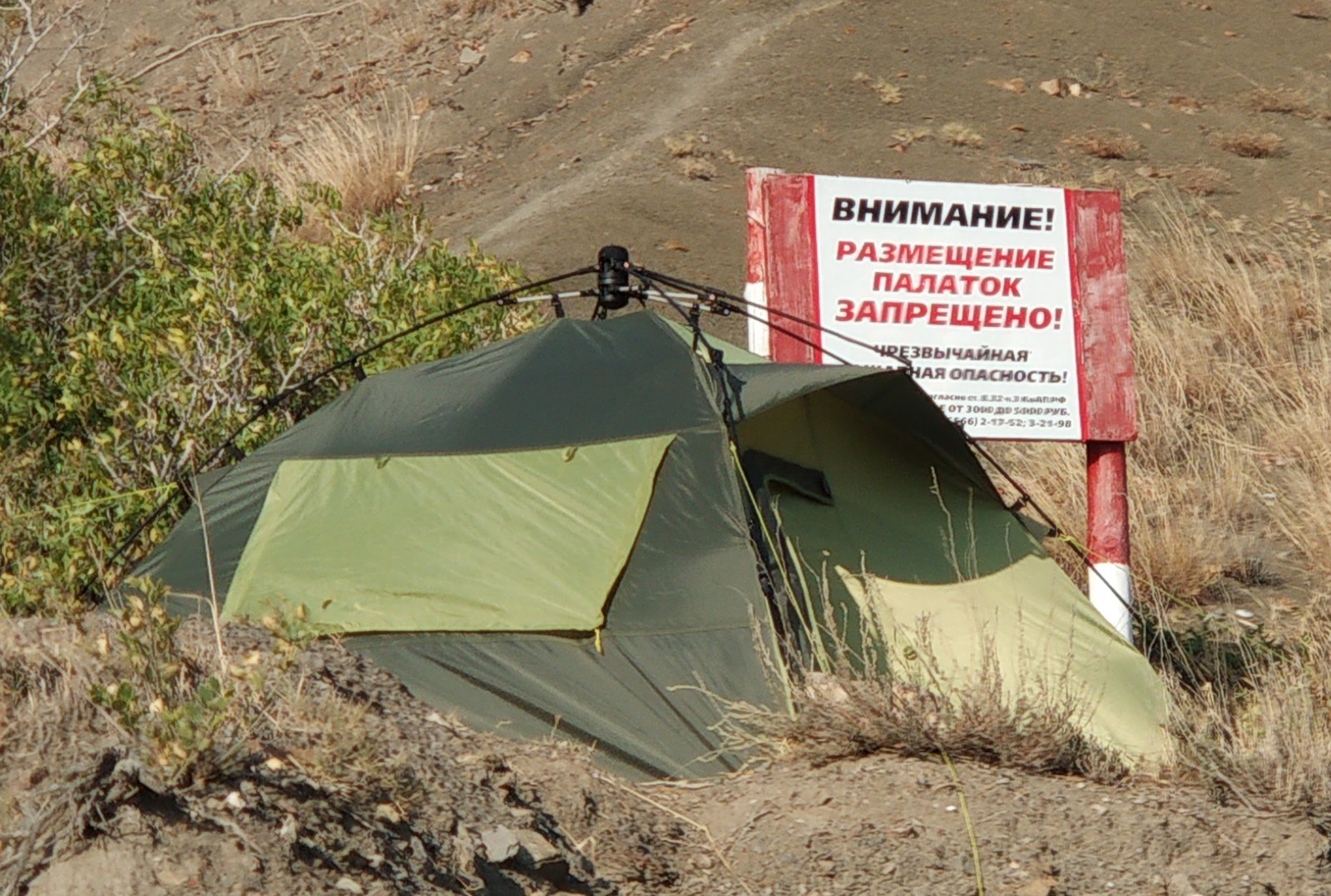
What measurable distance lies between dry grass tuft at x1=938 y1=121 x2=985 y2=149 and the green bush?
23.2ft

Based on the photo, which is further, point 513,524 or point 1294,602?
point 1294,602

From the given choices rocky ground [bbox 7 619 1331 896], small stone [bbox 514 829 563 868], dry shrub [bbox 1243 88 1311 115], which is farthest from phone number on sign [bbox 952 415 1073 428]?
dry shrub [bbox 1243 88 1311 115]

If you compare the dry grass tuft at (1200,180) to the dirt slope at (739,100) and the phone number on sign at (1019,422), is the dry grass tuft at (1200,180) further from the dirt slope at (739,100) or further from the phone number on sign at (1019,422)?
the phone number on sign at (1019,422)

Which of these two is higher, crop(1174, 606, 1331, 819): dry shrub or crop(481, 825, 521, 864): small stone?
crop(481, 825, 521, 864): small stone

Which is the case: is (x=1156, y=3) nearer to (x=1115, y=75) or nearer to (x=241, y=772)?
(x=1115, y=75)

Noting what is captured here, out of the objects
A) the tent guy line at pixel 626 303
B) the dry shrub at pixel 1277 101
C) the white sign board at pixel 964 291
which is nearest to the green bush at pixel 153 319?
the tent guy line at pixel 626 303

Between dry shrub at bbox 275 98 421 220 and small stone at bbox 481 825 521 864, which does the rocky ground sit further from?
dry shrub at bbox 275 98 421 220

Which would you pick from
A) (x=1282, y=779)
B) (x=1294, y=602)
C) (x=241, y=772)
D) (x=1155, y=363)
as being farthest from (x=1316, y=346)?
(x=241, y=772)

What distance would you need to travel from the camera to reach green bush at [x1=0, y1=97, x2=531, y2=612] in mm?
7570

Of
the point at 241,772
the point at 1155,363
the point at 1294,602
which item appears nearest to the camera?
the point at 241,772

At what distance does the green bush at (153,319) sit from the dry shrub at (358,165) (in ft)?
15.7

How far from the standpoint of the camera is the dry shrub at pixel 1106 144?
51.4 ft

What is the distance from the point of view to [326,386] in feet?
26.7

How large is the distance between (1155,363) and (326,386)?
5256 mm
